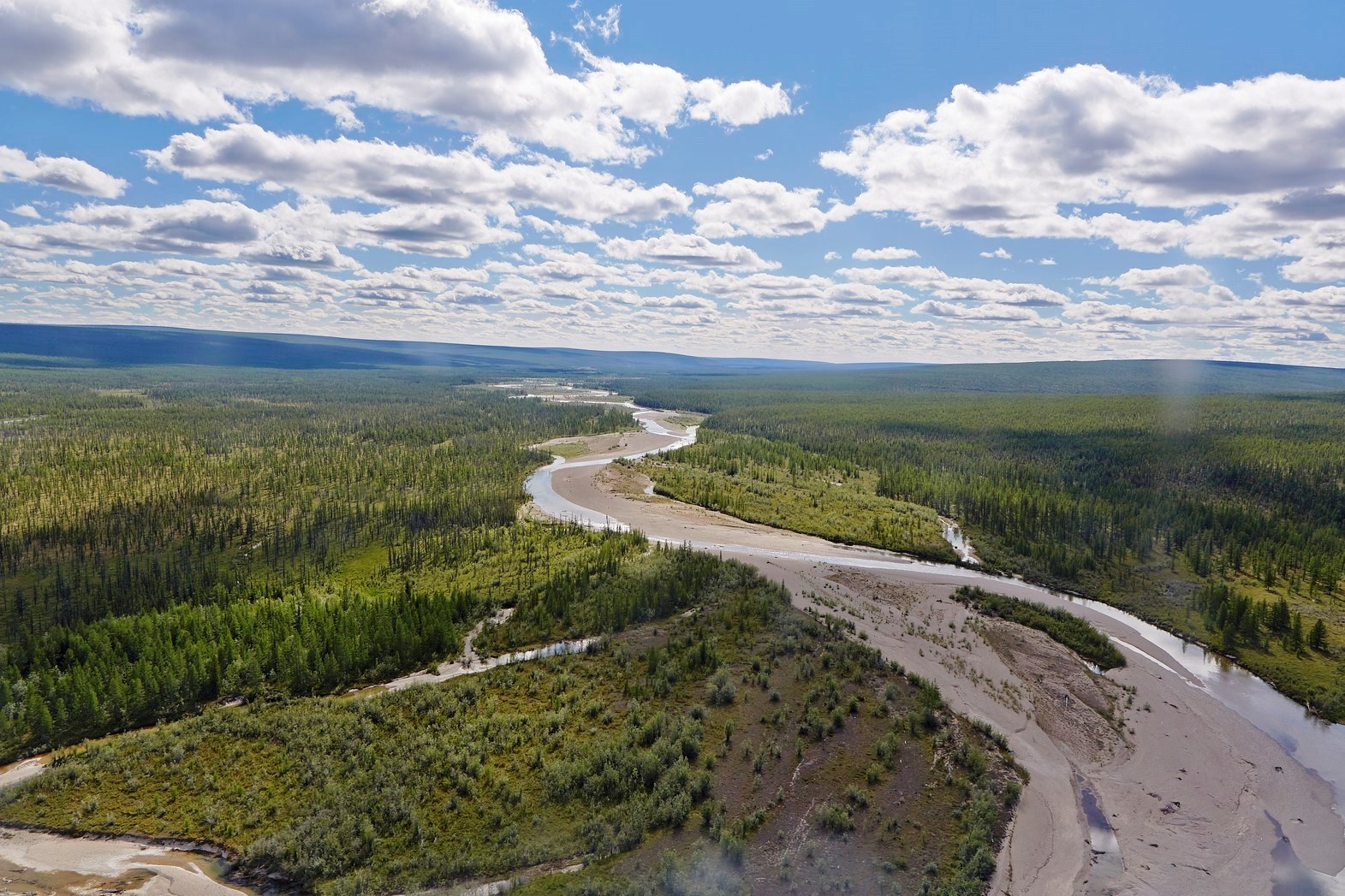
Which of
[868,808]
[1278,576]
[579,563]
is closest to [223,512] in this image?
[579,563]

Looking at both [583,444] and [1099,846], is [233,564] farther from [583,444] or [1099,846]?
[583,444]

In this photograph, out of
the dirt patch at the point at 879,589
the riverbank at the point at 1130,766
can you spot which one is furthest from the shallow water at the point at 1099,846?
the dirt patch at the point at 879,589

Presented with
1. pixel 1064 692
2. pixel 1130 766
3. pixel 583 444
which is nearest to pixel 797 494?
pixel 1064 692

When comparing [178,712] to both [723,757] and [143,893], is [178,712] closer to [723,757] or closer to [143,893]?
[143,893]

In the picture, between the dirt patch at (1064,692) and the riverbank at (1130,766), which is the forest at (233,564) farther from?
the dirt patch at (1064,692)

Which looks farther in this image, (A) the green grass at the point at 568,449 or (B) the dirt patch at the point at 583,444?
(B) the dirt patch at the point at 583,444

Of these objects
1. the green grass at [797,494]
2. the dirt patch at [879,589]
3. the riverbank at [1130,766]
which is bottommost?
the riverbank at [1130,766]
